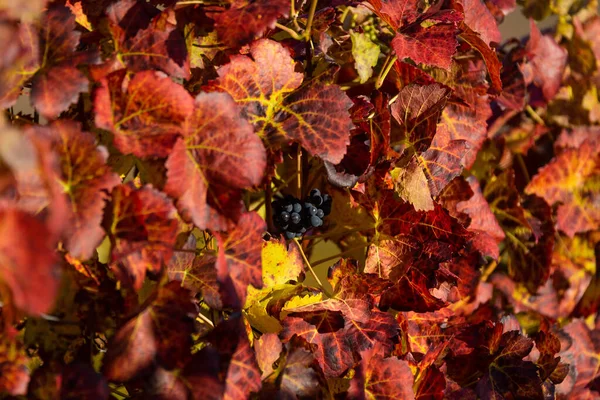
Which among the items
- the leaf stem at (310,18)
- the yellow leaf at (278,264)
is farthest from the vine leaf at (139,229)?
the leaf stem at (310,18)

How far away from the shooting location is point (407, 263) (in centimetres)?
90

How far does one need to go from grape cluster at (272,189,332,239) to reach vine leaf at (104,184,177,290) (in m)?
0.24

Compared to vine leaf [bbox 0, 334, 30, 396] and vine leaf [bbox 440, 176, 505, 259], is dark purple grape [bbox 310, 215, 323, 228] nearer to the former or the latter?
vine leaf [bbox 440, 176, 505, 259]

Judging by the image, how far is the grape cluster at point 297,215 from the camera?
875 millimetres

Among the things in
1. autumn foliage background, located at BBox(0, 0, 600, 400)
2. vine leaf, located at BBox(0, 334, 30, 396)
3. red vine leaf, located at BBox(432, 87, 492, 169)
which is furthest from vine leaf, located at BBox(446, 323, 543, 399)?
vine leaf, located at BBox(0, 334, 30, 396)

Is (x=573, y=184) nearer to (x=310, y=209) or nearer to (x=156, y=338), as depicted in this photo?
(x=310, y=209)

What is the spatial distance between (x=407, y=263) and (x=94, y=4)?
50cm

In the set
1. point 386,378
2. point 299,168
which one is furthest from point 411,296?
point 299,168

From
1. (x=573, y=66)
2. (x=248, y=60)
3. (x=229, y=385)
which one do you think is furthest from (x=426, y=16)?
(x=573, y=66)

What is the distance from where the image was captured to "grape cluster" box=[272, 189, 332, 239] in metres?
0.87

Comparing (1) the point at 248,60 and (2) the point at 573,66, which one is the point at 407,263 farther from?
(2) the point at 573,66

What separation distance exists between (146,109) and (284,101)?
0.19 metres

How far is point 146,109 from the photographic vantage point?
2.27 feet

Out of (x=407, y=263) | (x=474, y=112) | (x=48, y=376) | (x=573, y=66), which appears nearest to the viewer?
(x=48, y=376)
